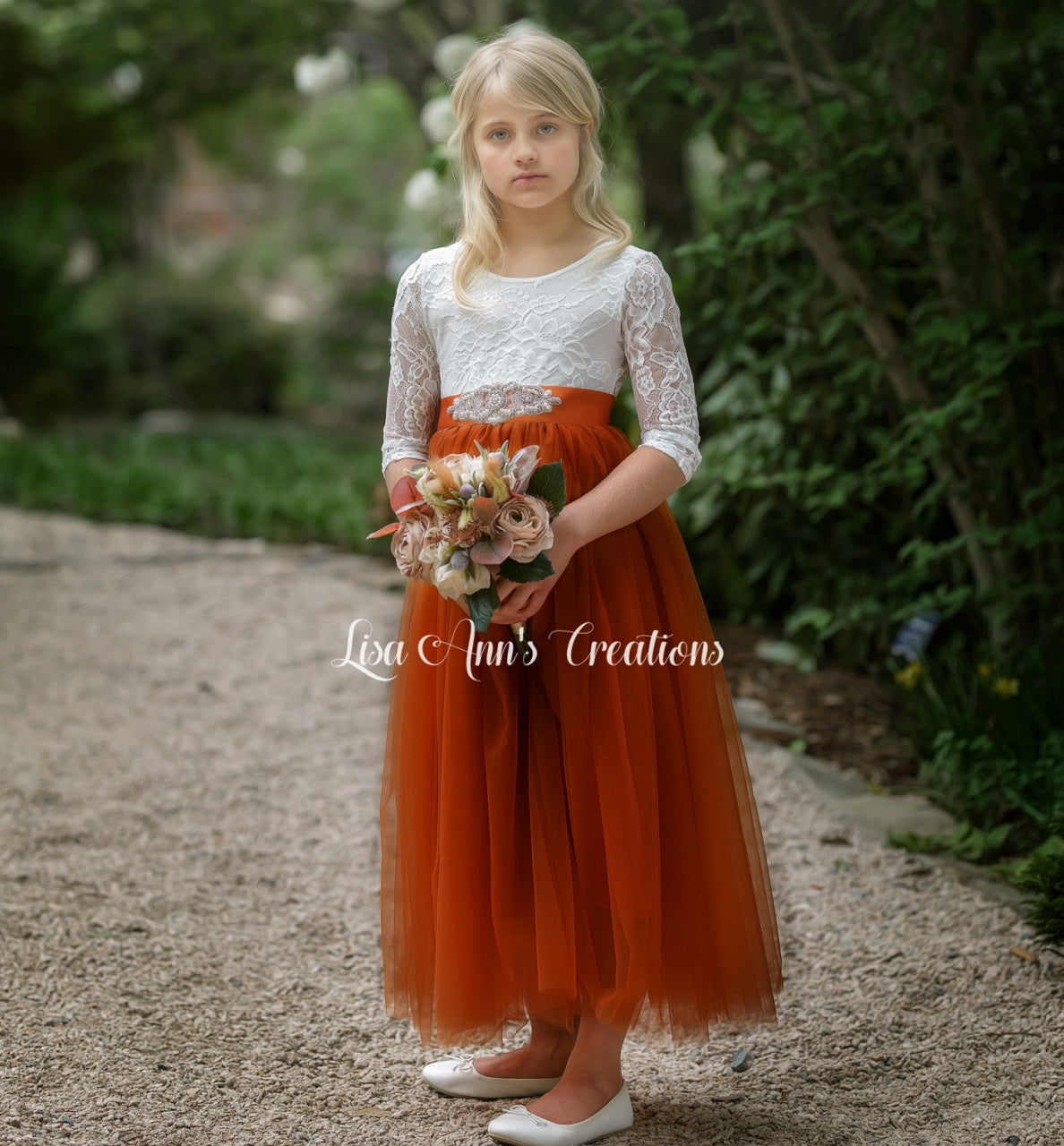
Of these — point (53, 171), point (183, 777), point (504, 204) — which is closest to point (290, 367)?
point (53, 171)

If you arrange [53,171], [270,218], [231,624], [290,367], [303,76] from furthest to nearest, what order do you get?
[270,218] → [290,367] → [53,171] → [303,76] → [231,624]

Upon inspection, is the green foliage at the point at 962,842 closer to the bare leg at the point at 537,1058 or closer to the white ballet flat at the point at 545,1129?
the bare leg at the point at 537,1058

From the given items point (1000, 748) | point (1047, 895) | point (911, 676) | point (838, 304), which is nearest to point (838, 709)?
point (911, 676)

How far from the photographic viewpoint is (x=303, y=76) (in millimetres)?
5344

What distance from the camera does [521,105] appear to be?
184 centimetres

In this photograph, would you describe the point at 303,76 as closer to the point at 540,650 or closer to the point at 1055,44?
the point at 1055,44

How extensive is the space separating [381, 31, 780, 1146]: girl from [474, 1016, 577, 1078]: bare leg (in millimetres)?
113

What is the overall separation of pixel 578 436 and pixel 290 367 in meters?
13.1

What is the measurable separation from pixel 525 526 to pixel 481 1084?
1059 mm

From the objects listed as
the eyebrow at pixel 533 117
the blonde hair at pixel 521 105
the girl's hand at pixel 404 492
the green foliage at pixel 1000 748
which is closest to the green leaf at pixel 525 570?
the girl's hand at pixel 404 492

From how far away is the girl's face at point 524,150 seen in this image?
Answer: 1850 mm

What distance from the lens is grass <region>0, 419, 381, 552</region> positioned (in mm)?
6344

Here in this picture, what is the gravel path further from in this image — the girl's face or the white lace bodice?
the girl's face

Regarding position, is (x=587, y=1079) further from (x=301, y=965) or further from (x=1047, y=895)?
(x=1047, y=895)
